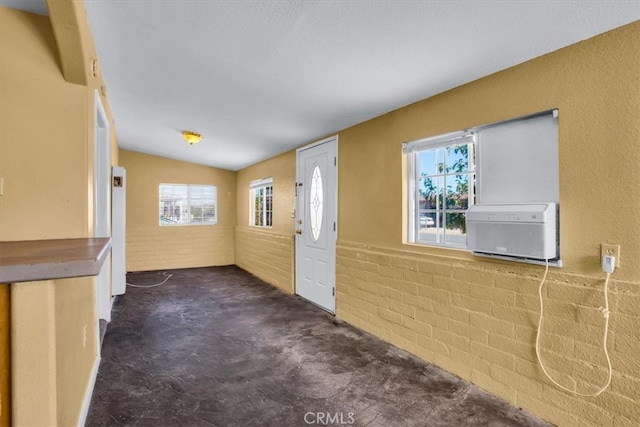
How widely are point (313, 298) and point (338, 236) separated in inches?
42.4

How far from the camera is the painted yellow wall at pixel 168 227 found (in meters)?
6.93

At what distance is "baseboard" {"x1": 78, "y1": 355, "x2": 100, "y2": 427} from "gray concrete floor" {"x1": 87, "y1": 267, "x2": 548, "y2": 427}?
0.04 m

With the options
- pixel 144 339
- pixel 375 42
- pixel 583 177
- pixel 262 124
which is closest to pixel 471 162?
pixel 583 177

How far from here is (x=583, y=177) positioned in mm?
1906

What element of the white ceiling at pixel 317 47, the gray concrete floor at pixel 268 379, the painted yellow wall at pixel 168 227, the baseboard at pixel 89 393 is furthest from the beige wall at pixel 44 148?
the painted yellow wall at pixel 168 227

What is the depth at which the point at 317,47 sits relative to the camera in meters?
2.23

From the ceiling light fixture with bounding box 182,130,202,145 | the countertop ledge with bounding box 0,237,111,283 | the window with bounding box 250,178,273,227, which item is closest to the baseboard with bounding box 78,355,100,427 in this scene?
the countertop ledge with bounding box 0,237,111,283

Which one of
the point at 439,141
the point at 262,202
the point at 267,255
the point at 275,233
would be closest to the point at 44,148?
the point at 439,141

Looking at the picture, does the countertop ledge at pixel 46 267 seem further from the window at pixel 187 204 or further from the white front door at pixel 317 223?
the window at pixel 187 204

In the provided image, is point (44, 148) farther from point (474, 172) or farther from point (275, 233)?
point (275, 233)

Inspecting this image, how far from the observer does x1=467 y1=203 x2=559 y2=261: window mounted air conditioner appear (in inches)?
78.1

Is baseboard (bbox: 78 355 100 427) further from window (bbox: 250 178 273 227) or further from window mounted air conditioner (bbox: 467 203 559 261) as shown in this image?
window (bbox: 250 178 273 227)

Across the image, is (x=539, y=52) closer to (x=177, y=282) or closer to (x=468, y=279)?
(x=468, y=279)

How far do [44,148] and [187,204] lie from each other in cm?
558
